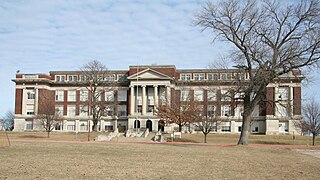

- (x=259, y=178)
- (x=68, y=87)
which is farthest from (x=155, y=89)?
(x=259, y=178)

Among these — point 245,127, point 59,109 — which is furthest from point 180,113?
point 59,109

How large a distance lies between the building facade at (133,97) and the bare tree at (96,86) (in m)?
0.89

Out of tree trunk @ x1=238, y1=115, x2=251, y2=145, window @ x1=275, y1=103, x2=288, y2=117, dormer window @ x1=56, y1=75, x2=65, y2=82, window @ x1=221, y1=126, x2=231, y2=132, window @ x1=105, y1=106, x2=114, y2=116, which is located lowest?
window @ x1=221, y1=126, x2=231, y2=132

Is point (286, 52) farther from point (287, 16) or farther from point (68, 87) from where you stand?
point (68, 87)

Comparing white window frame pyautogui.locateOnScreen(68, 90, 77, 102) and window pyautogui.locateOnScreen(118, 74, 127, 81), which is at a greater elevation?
window pyautogui.locateOnScreen(118, 74, 127, 81)

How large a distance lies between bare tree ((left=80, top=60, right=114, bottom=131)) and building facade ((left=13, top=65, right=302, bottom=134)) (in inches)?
34.8

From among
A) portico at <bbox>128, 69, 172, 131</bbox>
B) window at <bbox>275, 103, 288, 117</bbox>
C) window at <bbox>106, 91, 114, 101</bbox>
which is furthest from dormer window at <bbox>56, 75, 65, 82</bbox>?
window at <bbox>275, 103, 288, 117</bbox>

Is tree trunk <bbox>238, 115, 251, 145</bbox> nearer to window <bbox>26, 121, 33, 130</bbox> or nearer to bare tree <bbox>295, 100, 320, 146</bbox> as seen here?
bare tree <bbox>295, 100, 320, 146</bbox>

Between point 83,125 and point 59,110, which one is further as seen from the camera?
point 83,125

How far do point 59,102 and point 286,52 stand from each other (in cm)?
7292

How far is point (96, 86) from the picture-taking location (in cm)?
9112

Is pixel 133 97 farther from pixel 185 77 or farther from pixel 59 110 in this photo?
pixel 59 110

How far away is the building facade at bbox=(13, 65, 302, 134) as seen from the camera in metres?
90.0

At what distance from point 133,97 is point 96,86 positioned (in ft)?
29.1
